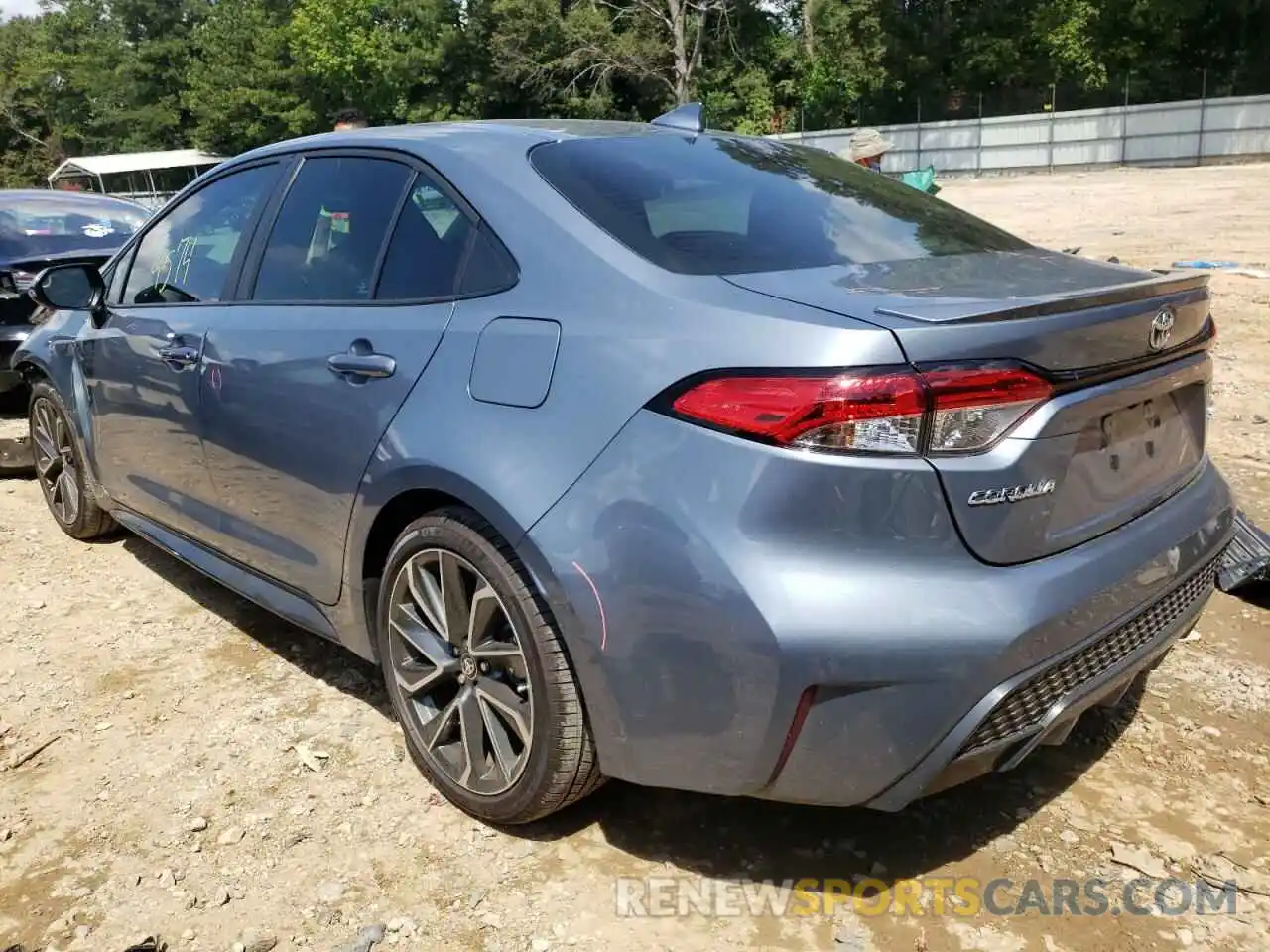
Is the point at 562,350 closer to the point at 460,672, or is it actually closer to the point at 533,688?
the point at 533,688

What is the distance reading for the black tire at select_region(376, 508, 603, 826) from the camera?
229 centimetres

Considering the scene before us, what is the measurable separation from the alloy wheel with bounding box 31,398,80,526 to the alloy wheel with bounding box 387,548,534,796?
104 inches

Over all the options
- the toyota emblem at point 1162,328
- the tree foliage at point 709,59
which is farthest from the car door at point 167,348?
the tree foliage at point 709,59

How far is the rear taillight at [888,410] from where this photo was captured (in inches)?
75.4

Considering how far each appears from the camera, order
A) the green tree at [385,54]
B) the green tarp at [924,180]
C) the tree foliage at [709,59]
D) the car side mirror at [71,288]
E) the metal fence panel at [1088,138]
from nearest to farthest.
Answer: the car side mirror at [71,288] → the green tarp at [924,180] → the metal fence panel at [1088,138] → the tree foliage at [709,59] → the green tree at [385,54]

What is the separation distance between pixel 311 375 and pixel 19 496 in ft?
12.3

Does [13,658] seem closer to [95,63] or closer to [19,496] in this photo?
[19,496]

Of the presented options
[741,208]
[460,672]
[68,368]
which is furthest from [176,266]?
[741,208]

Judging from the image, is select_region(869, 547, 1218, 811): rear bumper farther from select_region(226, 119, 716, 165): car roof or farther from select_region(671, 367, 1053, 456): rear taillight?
select_region(226, 119, 716, 165): car roof

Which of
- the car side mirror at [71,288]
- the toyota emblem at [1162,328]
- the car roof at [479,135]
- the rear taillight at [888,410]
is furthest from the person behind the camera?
the car side mirror at [71,288]

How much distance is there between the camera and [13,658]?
12.3 feet

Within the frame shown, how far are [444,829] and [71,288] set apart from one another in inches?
111

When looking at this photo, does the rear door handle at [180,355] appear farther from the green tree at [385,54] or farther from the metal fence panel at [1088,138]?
the green tree at [385,54]

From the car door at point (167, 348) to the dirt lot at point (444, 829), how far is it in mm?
634
